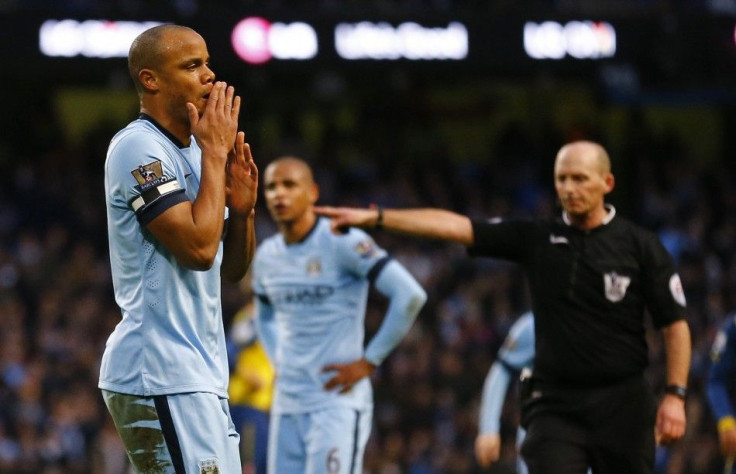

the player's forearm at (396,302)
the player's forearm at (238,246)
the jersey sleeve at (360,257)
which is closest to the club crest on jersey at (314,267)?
the jersey sleeve at (360,257)

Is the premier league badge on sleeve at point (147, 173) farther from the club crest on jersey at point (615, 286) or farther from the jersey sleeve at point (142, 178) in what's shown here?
the club crest on jersey at point (615, 286)

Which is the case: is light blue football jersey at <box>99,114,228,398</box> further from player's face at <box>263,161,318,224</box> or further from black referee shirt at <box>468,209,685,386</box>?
player's face at <box>263,161,318,224</box>

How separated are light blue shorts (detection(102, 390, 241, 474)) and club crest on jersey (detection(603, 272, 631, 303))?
274 cm

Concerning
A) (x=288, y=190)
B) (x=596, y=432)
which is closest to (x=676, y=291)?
(x=596, y=432)

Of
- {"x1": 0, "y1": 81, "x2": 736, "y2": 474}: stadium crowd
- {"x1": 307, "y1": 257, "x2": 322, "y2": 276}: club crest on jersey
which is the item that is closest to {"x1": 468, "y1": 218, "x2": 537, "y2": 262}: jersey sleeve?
{"x1": 307, "y1": 257, "x2": 322, "y2": 276}: club crest on jersey

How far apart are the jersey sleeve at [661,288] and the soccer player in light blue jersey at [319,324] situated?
1656 mm

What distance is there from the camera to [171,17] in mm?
15047

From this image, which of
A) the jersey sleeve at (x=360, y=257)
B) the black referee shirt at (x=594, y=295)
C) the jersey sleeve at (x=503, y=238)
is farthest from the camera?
the jersey sleeve at (x=360, y=257)

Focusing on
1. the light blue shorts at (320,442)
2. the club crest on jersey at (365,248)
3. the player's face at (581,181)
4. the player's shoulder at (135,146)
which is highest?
the player's shoulder at (135,146)

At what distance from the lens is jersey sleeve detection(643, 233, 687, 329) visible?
6.41 m

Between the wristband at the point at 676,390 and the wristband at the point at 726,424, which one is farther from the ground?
the wristband at the point at 676,390

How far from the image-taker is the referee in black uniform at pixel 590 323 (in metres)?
6.34

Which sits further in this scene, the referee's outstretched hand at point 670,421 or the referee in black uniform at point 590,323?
the referee in black uniform at point 590,323

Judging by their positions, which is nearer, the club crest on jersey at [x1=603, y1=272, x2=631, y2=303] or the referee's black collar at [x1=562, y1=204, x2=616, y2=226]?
the club crest on jersey at [x1=603, y1=272, x2=631, y2=303]
